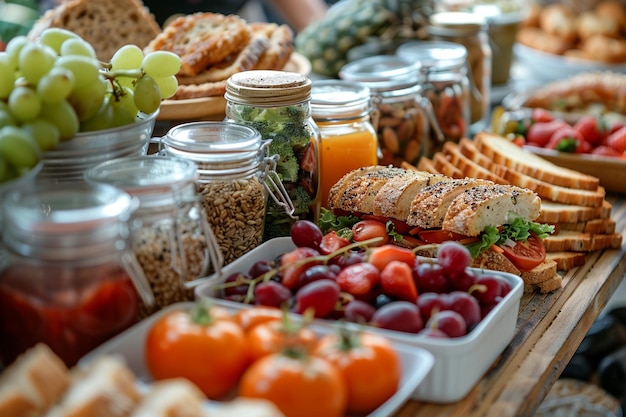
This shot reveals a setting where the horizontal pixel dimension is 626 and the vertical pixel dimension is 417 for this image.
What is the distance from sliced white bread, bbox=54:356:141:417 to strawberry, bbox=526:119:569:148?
1.63 meters

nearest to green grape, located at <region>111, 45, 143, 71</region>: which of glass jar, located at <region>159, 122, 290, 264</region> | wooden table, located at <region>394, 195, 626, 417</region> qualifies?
glass jar, located at <region>159, 122, 290, 264</region>

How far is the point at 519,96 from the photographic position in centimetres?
263

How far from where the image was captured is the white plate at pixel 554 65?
3531mm

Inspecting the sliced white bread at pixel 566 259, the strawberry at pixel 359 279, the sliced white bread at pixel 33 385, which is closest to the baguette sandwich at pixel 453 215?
the sliced white bread at pixel 566 259

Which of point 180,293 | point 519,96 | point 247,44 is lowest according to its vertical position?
point 519,96

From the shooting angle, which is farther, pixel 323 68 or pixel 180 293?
pixel 323 68

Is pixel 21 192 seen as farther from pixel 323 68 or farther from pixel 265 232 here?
pixel 323 68

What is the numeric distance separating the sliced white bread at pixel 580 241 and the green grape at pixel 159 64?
2.72 feet

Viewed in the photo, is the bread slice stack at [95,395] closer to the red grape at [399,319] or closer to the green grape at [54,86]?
the red grape at [399,319]

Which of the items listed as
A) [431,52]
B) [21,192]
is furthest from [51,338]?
[431,52]

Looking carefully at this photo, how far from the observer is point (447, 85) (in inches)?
81.6

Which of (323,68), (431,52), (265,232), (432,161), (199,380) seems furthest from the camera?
(323,68)

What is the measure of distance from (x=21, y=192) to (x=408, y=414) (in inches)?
22.4

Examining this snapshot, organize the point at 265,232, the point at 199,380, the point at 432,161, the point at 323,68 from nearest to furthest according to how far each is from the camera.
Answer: the point at 199,380, the point at 265,232, the point at 432,161, the point at 323,68
